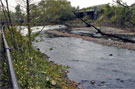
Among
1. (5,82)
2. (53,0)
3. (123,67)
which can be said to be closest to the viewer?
(5,82)

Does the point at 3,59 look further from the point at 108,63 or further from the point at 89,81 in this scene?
the point at 108,63

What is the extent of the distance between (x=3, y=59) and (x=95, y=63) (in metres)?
8.04

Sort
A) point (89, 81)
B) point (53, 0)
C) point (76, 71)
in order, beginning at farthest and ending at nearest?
1. point (76, 71)
2. point (89, 81)
3. point (53, 0)

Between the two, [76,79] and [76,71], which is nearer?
[76,79]

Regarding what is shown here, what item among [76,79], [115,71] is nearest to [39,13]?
[76,79]

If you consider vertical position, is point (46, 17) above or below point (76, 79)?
above

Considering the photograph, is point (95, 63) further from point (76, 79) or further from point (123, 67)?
point (76, 79)

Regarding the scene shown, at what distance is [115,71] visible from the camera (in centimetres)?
1025

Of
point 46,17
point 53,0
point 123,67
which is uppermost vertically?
point 53,0

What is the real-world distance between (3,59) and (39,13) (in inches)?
95.3

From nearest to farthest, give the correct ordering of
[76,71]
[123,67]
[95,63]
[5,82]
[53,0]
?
[5,82]
[53,0]
[76,71]
[123,67]
[95,63]

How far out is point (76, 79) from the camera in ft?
27.9

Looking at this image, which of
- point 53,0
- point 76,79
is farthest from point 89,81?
point 53,0

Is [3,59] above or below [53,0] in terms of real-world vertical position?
below
